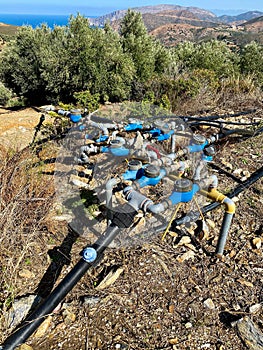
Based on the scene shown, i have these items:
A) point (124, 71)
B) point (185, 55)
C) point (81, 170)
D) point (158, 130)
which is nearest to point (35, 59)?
point (124, 71)

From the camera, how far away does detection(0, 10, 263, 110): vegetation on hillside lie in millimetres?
6711

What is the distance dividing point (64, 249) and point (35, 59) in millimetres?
7864

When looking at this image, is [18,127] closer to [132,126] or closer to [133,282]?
[132,126]

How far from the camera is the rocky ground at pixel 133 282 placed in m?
1.87

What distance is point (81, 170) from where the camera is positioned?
11.6 ft

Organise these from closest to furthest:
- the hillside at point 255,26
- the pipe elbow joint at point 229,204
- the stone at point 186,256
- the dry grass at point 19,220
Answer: the dry grass at point 19,220 < the pipe elbow joint at point 229,204 < the stone at point 186,256 < the hillside at point 255,26

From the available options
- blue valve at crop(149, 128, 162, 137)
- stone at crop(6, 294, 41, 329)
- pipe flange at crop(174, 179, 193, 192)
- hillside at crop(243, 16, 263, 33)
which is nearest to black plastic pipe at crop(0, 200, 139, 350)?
stone at crop(6, 294, 41, 329)

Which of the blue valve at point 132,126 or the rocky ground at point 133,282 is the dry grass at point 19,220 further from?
the blue valve at point 132,126

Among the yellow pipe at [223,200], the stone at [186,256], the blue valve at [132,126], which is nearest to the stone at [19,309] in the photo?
the stone at [186,256]

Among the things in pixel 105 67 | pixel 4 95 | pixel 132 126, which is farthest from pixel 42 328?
pixel 4 95

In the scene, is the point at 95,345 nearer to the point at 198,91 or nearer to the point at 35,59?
the point at 198,91

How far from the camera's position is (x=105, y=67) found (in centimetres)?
696

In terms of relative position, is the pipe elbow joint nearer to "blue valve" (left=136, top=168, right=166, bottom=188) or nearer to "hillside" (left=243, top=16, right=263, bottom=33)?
"blue valve" (left=136, top=168, right=166, bottom=188)

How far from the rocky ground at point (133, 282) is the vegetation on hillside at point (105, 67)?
348 cm
